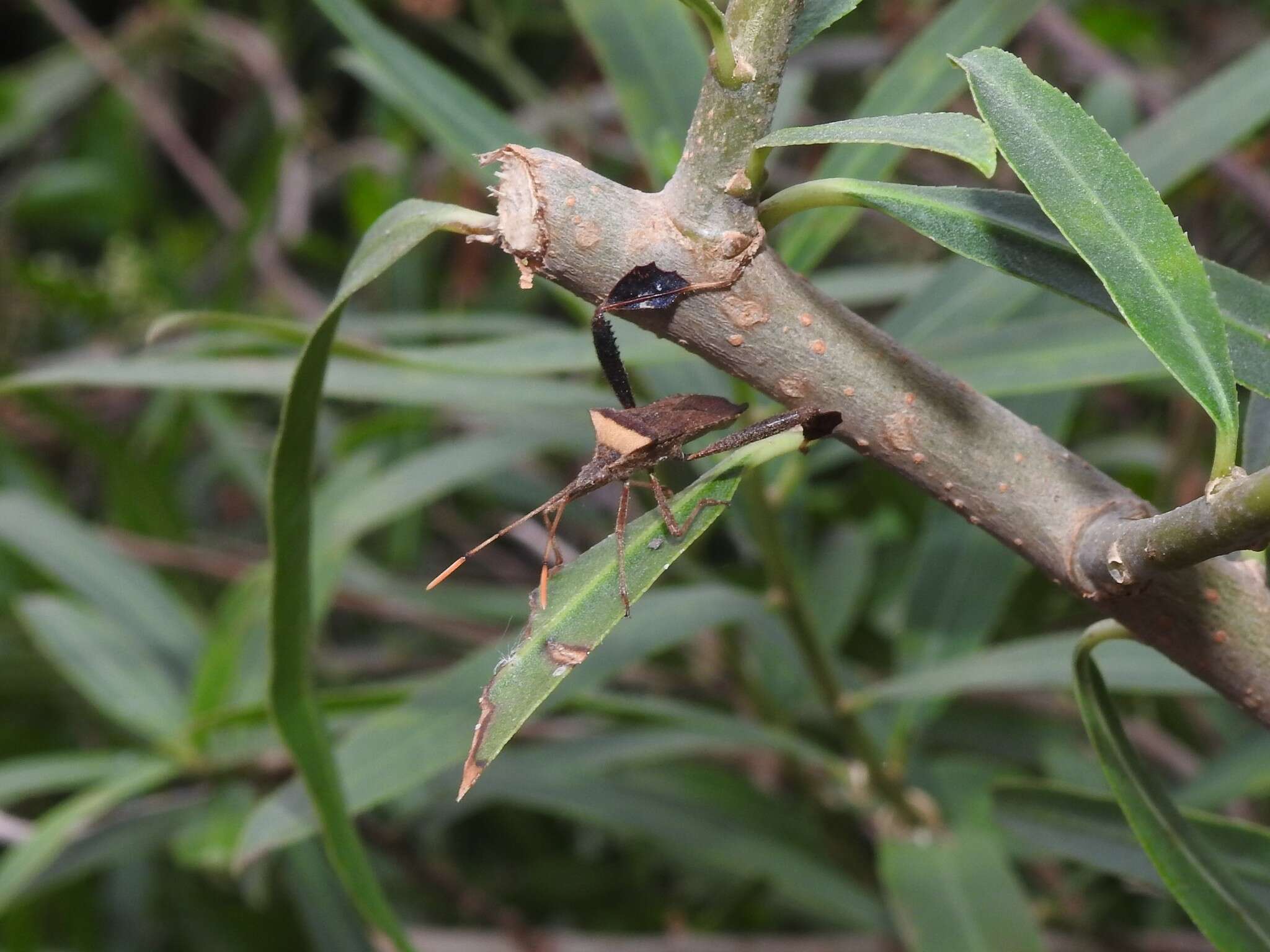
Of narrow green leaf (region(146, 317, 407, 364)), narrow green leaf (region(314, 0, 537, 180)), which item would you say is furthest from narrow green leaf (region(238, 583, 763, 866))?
narrow green leaf (region(314, 0, 537, 180))

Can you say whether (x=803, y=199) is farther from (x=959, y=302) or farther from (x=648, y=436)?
(x=959, y=302)

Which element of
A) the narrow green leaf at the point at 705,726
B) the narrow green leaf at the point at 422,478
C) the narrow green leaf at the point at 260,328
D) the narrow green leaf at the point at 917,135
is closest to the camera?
the narrow green leaf at the point at 917,135

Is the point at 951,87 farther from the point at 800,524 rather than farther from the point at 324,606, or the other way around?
the point at 324,606

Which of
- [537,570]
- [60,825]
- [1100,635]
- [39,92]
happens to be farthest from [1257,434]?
[39,92]

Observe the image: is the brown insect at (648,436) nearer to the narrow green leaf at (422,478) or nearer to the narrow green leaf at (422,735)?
the narrow green leaf at (422,735)

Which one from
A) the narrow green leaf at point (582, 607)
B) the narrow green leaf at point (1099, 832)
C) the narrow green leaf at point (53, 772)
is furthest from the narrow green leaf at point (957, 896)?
the narrow green leaf at point (53, 772)

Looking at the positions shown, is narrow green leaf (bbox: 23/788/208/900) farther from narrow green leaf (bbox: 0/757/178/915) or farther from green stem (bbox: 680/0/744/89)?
green stem (bbox: 680/0/744/89)
